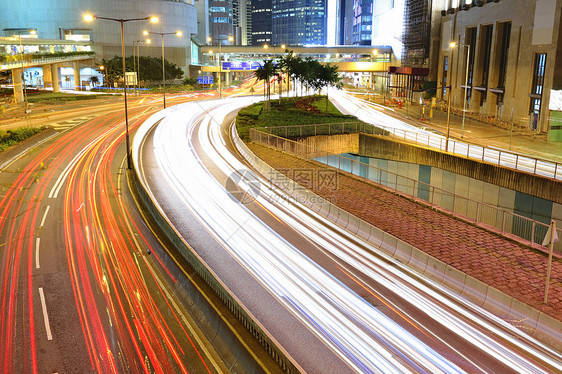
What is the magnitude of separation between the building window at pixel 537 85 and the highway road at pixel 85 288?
37.3m

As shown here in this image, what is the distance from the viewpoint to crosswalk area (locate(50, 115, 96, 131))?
44491mm

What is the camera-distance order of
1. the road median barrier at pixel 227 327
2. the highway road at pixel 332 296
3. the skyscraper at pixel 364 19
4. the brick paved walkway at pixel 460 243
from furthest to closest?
the skyscraper at pixel 364 19, the brick paved walkway at pixel 460 243, the highway road at pixel 332 296, the road median barrier at pixel 227 327

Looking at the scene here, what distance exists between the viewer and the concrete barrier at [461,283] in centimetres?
1297

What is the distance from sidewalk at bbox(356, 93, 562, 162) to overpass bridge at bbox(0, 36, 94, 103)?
40658mm

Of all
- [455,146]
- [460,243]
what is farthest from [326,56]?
[460,243]

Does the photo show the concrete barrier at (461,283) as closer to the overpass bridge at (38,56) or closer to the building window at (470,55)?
the overpass bridge at (38,56)

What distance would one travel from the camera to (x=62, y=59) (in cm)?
8300

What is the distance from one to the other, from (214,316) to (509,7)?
51.3 m

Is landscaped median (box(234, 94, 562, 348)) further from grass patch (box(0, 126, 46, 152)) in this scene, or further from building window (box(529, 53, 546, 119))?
building window (box(529, 53, 546, 119))

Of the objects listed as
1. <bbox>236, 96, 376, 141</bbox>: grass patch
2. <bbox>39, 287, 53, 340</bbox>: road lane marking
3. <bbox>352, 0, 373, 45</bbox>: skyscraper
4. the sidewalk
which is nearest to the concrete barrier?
<bbox>39, 287, 53, 340</bbox>: road lane marking

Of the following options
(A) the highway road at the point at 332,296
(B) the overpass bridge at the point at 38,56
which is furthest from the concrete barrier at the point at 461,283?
(B) the overpass bridge at the point at 38,56

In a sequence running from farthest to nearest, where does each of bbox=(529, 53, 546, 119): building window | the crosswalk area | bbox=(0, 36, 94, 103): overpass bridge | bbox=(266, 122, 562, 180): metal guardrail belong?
bbox=(0, 36, 94, 103): overpass bridge → bbox=(529, 53, 546, 119): building window → the crosswalk area → bbox=(266, 122, 562, 180): metal guardrail

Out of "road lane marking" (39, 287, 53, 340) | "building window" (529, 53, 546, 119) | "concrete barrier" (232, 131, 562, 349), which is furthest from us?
"building window" (529, 53, 546, 119)

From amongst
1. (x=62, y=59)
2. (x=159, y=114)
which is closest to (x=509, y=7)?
(x=159, y=114)
